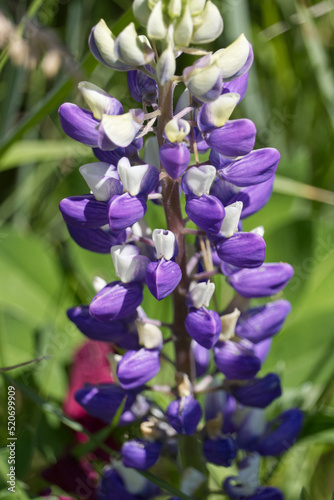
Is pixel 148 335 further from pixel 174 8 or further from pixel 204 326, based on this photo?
pixel 174 8

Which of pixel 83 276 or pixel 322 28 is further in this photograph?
Result: pixel 322 28

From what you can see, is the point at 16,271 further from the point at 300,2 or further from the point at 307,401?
the point at 300,2

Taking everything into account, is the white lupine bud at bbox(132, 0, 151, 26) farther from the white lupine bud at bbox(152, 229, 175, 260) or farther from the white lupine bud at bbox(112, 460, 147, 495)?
the white lupine bud at bbox(112, 460, 147, 495)

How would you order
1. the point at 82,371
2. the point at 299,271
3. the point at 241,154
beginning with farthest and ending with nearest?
the point at 299,271
the point at 82,371
the point at 241,154

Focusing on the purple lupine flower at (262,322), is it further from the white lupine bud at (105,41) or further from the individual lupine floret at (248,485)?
the white lupine bud at (105,41)

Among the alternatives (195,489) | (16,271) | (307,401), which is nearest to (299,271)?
(307,401)

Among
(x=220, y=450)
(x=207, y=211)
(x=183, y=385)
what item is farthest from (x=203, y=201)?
(x=220, y=450)

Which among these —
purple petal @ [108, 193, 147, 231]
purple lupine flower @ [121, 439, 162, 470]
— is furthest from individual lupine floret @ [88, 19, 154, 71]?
purple lupine flower @ [121, 439, 162, 470]
